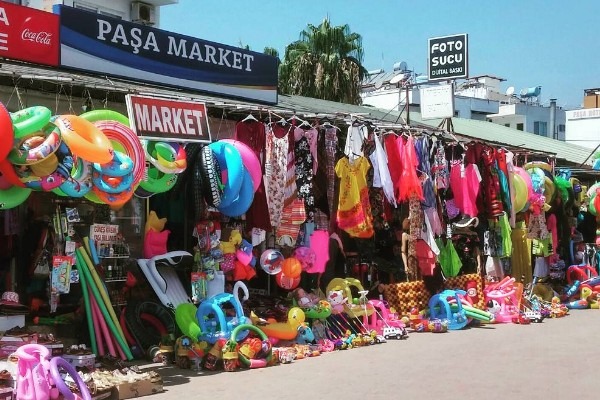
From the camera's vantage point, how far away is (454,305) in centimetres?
1114

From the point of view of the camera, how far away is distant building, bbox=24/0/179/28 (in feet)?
67.6

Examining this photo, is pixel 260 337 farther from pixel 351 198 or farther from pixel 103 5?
pixel 103 5

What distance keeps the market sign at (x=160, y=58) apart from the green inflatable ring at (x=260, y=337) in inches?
177

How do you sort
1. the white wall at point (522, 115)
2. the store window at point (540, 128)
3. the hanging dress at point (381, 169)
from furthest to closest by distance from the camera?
the store window at point (540, 128)
the white wall at point (522, 115)
the hanging dress at point (381, 169)

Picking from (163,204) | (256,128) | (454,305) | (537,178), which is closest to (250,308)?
(163,204)

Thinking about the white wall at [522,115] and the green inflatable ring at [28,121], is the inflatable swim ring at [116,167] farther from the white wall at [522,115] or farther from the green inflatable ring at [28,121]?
the white wall at [522,115]

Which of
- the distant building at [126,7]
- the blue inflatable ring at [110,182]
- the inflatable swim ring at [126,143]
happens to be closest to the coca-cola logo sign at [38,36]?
the inflatable swim ring at [126,143]

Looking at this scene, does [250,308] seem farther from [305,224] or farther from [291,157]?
[291,157]

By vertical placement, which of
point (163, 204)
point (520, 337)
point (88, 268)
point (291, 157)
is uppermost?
point (291, 157)

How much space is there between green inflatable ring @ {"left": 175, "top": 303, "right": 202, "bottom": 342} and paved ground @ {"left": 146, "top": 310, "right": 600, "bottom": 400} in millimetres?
412

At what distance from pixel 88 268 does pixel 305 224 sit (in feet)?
10.7

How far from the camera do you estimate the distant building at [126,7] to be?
20.6 meters

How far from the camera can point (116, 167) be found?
7031mm

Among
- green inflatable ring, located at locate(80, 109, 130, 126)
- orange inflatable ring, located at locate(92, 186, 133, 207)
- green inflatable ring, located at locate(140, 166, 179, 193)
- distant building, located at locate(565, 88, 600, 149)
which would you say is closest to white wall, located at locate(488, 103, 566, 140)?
distant building, located at locate(565, 88, 600, 149)
